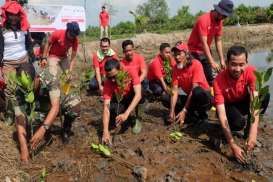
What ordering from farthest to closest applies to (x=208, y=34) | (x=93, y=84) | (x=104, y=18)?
1. (x=104, y=18)
2. (x=93, y=84)
3. (x=208, y=34)

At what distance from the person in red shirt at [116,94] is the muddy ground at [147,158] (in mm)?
293

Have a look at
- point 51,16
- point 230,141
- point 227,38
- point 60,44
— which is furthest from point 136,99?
point 227,38

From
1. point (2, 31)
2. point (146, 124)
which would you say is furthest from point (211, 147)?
point (2, 31)

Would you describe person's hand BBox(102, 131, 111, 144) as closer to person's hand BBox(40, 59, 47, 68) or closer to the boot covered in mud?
the boot covered in mud

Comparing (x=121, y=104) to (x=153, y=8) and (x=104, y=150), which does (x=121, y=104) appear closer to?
(x=104, y=150)

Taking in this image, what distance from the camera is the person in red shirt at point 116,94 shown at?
5172 millimetres

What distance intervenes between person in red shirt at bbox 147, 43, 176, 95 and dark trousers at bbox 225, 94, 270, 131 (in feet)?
6.35

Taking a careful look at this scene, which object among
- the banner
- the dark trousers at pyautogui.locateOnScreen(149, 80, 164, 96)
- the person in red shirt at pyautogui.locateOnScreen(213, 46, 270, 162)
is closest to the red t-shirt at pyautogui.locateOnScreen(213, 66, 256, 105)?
the person in red shirt at pyautogui.locateOnScreen(213, 46, 270, 162)

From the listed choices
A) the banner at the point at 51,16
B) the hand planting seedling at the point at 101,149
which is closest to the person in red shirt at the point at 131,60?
the hand planting seedling at the point at 101,149

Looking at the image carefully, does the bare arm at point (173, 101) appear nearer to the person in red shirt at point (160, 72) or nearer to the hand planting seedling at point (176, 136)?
the hand planting seedling at point (176, 136)

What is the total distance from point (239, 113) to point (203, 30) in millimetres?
1604

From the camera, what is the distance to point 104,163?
471 cm

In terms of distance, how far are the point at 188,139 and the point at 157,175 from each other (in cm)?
112

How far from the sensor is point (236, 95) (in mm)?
4984
